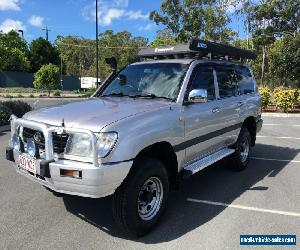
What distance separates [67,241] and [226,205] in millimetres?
2365

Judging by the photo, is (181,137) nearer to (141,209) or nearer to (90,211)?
(141,209)

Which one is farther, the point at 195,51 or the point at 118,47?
the point at 118,47

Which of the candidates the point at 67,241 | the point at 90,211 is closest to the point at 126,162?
the point at 67,241

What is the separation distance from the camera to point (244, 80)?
304 inches

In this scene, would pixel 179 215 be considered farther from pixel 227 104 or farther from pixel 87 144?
pixel 227 104

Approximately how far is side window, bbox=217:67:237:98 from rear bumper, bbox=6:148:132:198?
9.61ft

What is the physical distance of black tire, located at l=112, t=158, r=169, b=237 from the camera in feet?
14.1

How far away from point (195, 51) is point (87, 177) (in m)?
2.92

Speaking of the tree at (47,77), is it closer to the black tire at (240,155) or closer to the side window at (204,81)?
the black tire at (240,155)

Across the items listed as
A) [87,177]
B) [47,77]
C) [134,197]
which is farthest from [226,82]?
[47,77]

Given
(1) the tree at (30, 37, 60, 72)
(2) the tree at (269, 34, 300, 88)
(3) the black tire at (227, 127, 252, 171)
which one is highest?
(1) the tree at (30, 37, 60, 72)

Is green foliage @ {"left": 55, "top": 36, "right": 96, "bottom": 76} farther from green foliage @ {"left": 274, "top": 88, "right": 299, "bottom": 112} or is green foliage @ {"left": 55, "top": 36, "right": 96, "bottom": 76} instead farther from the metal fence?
green foliage @ {"left": 274, "top": 88, "right": 299, "bottom": 112}

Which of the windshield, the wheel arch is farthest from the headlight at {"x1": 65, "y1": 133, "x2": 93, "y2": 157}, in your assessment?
the windshield

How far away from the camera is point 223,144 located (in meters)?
6.71
